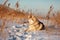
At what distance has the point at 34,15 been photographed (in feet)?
7.17

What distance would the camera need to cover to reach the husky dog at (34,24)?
2.12m

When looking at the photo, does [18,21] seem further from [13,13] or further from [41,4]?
[41,4]

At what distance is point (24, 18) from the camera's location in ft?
6.97

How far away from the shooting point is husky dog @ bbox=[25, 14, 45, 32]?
6.97ft

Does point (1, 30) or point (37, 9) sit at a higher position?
point (37, 9)

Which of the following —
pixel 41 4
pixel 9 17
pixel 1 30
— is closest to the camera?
pixel 1 30

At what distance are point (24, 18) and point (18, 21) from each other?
78 millimetres

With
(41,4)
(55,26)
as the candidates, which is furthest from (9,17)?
(55,26)

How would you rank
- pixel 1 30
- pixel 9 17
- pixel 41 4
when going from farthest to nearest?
pixel 41 4, pixel 9 17, pixel 1 30

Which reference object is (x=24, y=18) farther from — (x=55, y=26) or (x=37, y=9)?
(x=55, y=26)

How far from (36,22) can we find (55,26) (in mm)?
235

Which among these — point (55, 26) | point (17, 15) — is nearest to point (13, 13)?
point (17, 15)

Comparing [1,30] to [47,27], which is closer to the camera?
[1,30]

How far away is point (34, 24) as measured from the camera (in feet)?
7.49
